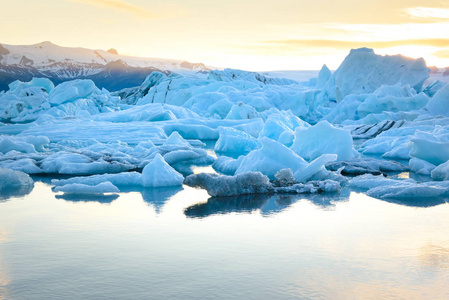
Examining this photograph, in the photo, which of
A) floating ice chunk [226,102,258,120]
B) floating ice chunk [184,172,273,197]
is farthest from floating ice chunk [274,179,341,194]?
floating ice chunk [226,102,258,120]

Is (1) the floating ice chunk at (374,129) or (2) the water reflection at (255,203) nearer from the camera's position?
(2) the water reflection at (255,203)

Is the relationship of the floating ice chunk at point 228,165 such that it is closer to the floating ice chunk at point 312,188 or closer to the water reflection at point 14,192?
the floating ice chunk at point 312,188

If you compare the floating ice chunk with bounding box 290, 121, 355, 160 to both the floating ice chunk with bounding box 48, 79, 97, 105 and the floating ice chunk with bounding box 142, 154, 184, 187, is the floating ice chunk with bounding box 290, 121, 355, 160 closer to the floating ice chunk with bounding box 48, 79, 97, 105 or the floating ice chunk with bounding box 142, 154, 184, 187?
the floating ice chunk with bounding box 142, 154, 184, 187

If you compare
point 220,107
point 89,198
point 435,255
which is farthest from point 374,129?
point 435,255

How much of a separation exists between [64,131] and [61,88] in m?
10.9

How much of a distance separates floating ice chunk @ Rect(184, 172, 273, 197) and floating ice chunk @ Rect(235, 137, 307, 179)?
1.34 metres

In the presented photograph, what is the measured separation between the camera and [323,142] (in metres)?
12.6

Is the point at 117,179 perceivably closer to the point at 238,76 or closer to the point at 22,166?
the point at 22,166

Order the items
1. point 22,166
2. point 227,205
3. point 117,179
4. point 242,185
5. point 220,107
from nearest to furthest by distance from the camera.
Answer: point 227,205 → point 242,185 → point 117,179 → point 22,166 → point 220,107

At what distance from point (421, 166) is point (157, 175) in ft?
18.8

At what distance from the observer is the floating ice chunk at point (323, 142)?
39.9 ft

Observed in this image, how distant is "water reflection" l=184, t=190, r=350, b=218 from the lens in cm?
677

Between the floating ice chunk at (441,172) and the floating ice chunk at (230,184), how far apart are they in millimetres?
3606

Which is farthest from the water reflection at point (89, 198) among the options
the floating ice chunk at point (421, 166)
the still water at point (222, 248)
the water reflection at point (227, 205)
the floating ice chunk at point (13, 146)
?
the floating ice chunk at point (421, 166)
